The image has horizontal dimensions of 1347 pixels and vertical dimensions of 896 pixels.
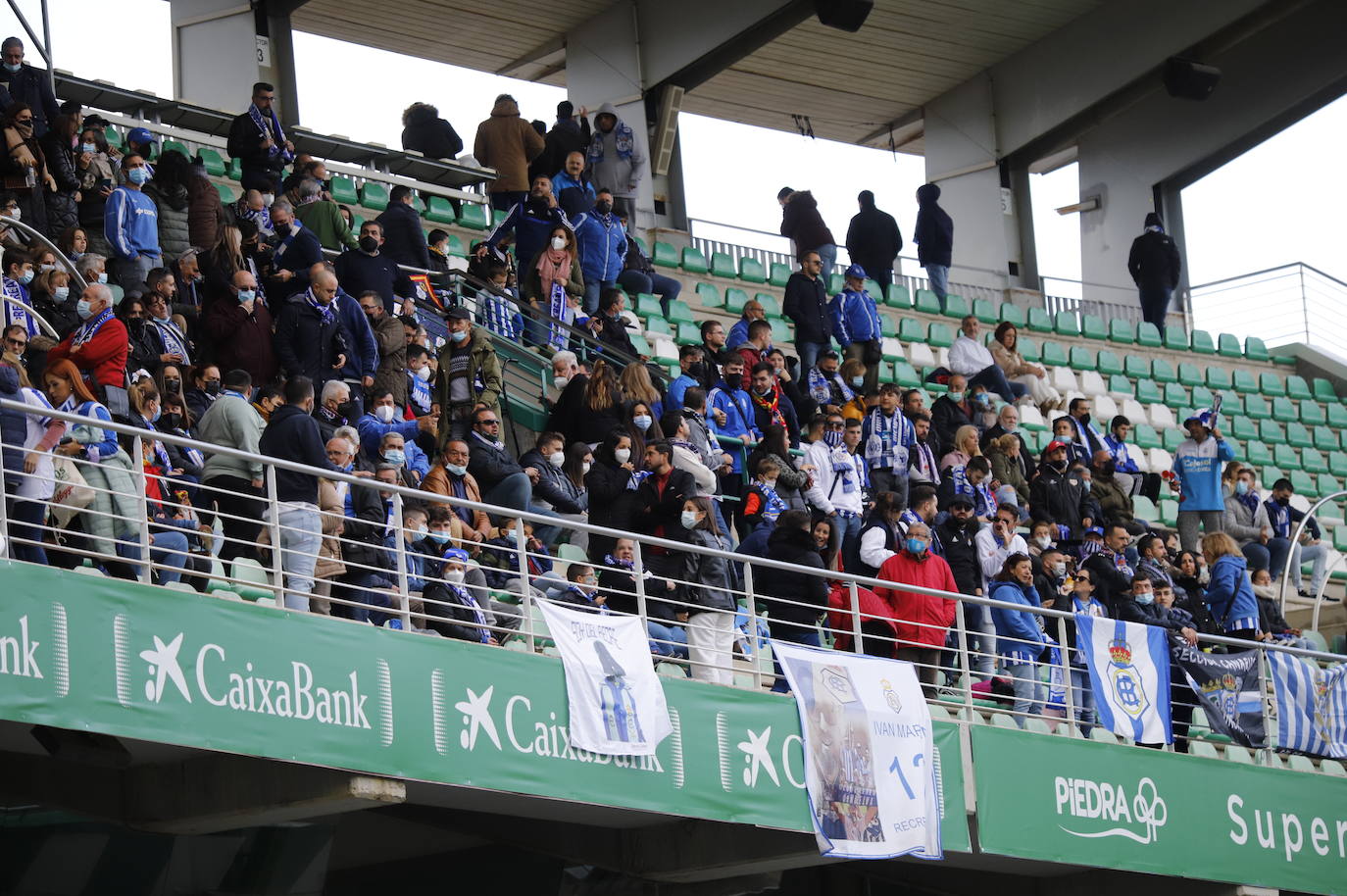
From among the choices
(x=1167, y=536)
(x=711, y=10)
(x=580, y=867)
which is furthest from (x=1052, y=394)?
(x=580, y=867)

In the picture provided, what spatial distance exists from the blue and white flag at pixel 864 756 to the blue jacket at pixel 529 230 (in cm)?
554

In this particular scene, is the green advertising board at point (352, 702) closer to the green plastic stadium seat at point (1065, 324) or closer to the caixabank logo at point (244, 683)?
the caixabank logo at point (244, 683)

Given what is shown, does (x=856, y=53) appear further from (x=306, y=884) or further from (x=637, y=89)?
(x=306, y=884)

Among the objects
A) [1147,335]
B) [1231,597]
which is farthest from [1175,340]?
[1231,597]

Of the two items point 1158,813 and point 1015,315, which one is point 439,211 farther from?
point 1158,813

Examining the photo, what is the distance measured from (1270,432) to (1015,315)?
307 centimetres

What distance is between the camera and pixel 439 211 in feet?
60.6

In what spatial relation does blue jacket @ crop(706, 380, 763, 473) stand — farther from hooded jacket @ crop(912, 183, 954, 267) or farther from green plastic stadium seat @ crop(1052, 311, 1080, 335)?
green plastic stadium seat @ crop(1052, 311, 1080, 335)

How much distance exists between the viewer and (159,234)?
1405cm

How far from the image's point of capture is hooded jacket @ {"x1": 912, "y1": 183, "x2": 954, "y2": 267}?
70.3 feet

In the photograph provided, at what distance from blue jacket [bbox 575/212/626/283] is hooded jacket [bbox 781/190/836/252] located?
3302mm

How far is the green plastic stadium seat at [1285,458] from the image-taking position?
74.2 feet

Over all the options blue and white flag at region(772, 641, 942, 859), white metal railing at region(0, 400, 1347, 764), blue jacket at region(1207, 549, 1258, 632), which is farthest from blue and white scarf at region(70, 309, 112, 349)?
blue jacket at region(1207, 549, 1258, 632)

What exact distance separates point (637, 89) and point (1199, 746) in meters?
11.2
